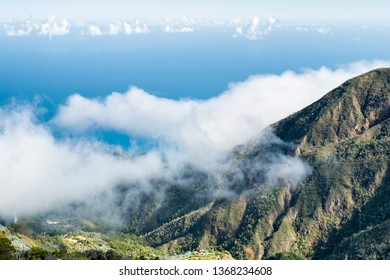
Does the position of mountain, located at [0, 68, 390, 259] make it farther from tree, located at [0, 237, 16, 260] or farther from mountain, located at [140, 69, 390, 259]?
tree, located at [0, 237, 16, 260]

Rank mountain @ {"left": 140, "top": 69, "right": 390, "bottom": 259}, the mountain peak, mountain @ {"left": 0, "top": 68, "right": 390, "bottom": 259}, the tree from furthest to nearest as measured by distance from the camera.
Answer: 1. the mountain peak
2. mountain @ {"left": 140, "top": 69, "right": 390, "bottom": 259}
3. mountain @ {"left": 0, "top": 68, "right": 390, "bottom": 259}
4. the tree

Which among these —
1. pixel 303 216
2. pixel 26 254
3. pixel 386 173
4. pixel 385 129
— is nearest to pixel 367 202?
pixel 386 173

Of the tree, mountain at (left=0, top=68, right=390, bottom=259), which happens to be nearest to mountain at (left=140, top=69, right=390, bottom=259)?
mountain at (left=0, top=68, right=390, bottom=259)


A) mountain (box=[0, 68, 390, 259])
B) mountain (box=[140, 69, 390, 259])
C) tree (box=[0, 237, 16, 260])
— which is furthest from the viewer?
mountain (box=[140, 69, 390, 259])

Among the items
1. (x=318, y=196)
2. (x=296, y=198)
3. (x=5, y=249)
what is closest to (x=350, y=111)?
(x=318, y=196)

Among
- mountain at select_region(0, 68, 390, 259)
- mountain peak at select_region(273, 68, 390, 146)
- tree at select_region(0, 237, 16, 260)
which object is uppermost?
mountain peak at select_region(273, 68, 390, 146)

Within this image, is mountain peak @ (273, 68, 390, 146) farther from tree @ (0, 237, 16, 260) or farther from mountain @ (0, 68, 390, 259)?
tree @ (0, 237, 16, 260)

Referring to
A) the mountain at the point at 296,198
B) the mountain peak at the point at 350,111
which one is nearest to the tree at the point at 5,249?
the mountain at the point at 296,198

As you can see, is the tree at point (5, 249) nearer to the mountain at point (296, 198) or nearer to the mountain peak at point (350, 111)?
the mountain at point (296, 198)

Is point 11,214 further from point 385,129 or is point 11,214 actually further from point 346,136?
point 385,129

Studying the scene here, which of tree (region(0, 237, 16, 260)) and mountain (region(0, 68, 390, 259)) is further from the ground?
tree (region(0, 237, 16, 260))

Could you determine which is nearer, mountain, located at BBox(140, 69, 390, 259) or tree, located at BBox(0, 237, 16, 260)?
tree, located at BBox(0, 237, 16, 260)
